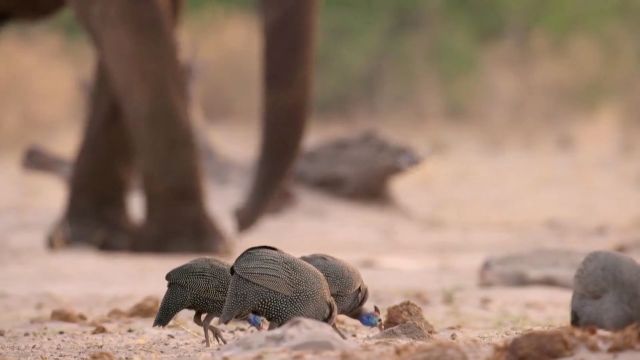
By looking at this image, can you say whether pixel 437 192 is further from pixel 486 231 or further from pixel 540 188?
pixel 486 231

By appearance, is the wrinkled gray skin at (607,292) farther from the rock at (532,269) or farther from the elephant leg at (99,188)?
the elephant leg at (99,188)

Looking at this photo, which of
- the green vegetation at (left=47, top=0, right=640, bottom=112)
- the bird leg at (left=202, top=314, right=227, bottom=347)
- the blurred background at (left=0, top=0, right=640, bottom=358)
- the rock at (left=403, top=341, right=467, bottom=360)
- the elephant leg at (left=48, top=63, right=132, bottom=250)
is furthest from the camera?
the green vegetation at (left=47, top=0, right=640, bottom=112)

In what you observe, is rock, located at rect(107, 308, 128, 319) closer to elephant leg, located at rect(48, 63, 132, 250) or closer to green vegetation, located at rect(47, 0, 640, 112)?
elephant leg, located at rect(48, 63, 132, 250)

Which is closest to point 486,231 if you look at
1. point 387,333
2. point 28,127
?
point 387,333

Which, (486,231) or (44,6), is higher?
(44,6)

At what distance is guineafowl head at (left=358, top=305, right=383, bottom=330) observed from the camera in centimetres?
443

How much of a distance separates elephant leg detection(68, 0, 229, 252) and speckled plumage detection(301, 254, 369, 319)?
2.67 m

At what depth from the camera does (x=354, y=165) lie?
1193cm

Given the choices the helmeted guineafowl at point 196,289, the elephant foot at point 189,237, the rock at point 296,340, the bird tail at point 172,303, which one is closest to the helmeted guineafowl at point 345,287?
the helmeted guineafowl at point 196,289

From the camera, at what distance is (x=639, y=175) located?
50.2 ft

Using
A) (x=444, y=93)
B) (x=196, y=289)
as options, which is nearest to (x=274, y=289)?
(x=196, y=289)

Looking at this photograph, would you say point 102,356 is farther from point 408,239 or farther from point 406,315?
point 408,239

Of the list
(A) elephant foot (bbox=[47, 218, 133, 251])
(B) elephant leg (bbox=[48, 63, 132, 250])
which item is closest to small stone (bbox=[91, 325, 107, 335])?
(B) elephant leg (bbox=[48, 63, 132, 250])

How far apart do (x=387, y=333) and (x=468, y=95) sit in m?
17.1
